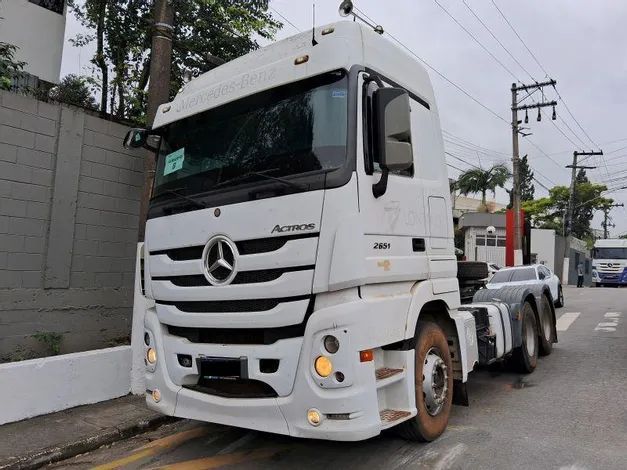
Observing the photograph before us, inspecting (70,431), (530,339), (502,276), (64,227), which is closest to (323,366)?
(70,431)

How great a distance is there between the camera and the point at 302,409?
3486mm

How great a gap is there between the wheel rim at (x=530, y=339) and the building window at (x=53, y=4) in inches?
351

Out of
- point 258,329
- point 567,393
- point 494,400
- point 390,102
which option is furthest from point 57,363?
point 567,393

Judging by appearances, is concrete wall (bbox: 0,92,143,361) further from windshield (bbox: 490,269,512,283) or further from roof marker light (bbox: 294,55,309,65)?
windshield (bbox: 490,269,512,283)

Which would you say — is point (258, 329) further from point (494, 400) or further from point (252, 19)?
point (252, 19)

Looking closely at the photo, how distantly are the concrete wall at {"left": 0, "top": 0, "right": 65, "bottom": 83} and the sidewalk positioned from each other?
565 centimetres

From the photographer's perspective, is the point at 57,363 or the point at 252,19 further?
the point at 252,19

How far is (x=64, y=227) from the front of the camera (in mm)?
6547

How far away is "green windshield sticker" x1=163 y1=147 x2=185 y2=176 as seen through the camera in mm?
4566

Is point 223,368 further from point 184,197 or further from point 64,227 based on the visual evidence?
point 64,227

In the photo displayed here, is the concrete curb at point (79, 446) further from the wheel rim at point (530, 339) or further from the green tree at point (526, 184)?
the green tree at point (526, 184)

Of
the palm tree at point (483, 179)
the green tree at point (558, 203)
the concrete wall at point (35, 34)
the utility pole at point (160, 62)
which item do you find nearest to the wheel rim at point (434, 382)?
the utility pole at point (160, 62)

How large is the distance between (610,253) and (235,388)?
Answer: 3536 cm

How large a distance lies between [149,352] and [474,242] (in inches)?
1426
